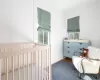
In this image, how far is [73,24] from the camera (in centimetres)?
418

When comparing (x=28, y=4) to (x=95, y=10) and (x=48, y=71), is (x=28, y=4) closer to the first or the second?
(x=48, y=71)

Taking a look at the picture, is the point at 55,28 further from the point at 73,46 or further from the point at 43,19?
the point at 73,46

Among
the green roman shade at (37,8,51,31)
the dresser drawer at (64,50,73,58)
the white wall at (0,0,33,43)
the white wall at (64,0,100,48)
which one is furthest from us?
the dresser drawer at (64,50,73,58)

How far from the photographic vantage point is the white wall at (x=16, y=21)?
1896 mm

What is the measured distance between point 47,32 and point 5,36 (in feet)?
5.48

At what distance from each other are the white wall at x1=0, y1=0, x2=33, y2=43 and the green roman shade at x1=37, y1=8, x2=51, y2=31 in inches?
14.3

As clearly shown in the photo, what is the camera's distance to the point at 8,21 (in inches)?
78.0

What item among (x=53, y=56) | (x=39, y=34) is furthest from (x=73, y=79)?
(x=39, y=34)

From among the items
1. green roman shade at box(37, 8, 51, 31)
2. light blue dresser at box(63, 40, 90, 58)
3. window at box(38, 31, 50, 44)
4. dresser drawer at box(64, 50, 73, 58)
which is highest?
green roman shade at box(37, 8, 51, 31)

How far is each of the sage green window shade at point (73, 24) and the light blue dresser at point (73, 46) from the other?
0.62 meters

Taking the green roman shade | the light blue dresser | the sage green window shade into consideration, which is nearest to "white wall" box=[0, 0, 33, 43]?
the green roman shade

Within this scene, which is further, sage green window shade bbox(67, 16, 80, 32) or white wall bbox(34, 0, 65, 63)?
sage green window shade bbox(67, 16, 80, 32)

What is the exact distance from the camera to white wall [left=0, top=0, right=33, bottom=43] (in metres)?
1.90

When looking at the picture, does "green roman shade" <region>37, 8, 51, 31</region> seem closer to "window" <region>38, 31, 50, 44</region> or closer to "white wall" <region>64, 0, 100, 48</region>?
"window" <region>38, 31, 50, 44</region>
